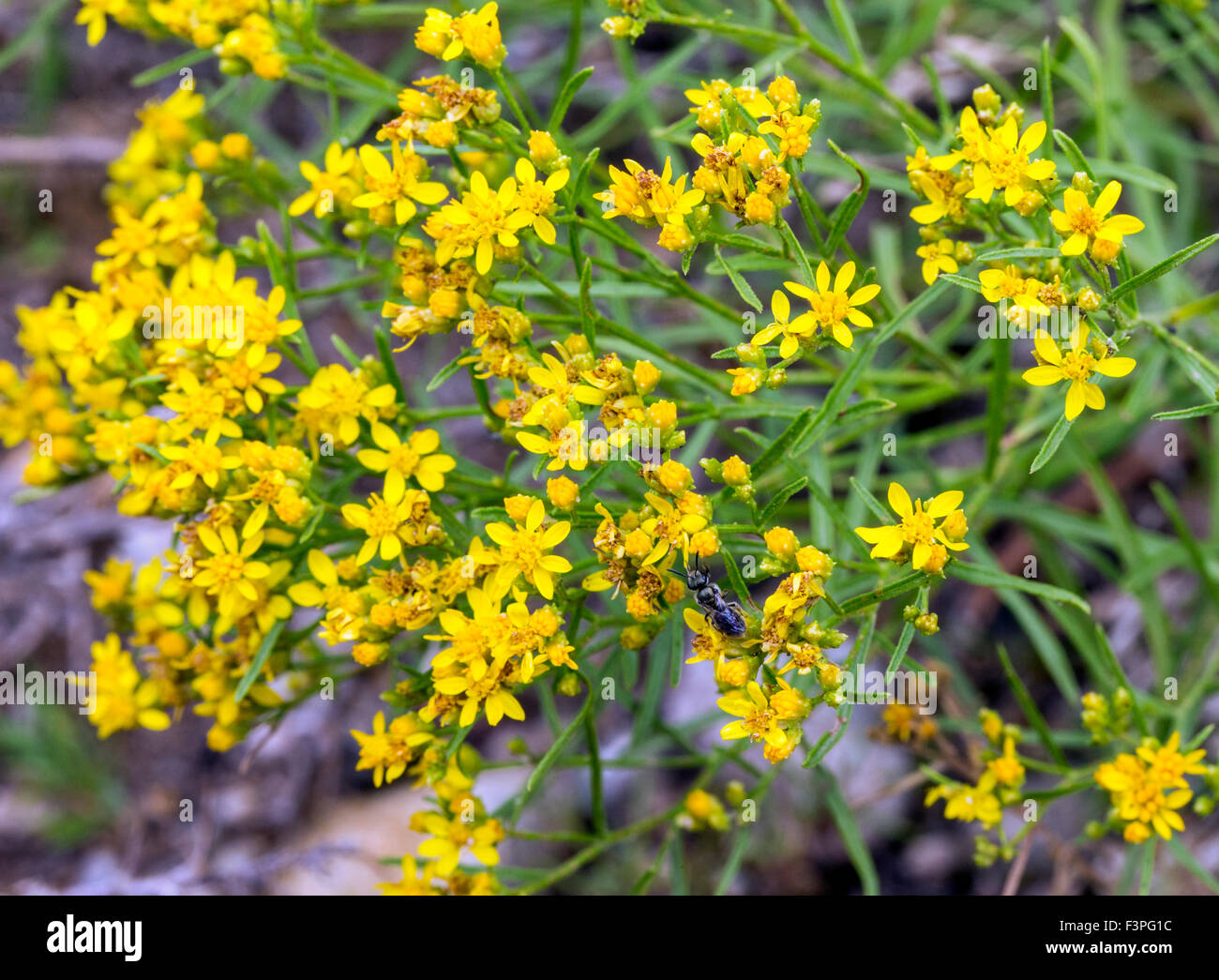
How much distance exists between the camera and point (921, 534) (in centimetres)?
255

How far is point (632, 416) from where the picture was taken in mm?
2598

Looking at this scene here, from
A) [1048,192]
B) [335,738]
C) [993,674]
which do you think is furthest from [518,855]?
[1048,192]

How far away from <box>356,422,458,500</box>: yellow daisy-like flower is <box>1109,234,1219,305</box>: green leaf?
1769mm

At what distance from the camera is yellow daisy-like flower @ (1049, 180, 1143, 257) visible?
8.00 feet

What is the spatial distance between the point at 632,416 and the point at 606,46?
4264mm

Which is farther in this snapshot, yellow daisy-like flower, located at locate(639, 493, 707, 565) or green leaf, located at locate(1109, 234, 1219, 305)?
yellow daisy-like flower, located at locate(639, 493, 707, 565)

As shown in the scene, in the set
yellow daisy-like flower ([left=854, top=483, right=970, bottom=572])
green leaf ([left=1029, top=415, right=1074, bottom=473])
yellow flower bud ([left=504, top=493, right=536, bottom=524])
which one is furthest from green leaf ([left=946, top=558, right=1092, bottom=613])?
yellow flower bud ([left=504, top=493, right=536, bottom=524])

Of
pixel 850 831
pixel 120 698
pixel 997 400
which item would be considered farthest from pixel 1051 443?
pixel 120 698

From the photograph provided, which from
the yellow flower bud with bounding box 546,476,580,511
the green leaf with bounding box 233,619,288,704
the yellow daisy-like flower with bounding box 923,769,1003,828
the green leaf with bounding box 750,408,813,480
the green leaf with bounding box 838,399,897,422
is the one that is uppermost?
the green leaf with bounding box 838,399,897,422

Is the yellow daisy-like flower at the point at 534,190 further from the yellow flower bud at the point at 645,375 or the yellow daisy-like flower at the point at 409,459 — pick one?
the yellow daisy-like flower at the point at 409,459

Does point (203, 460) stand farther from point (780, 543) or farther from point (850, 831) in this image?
point (850, 831)

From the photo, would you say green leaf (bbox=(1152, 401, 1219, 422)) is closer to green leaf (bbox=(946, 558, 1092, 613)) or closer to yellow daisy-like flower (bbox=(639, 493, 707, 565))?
green leaf (bbox=(946, 558, 1092, 613))

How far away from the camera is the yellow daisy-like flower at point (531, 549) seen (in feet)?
8.52
